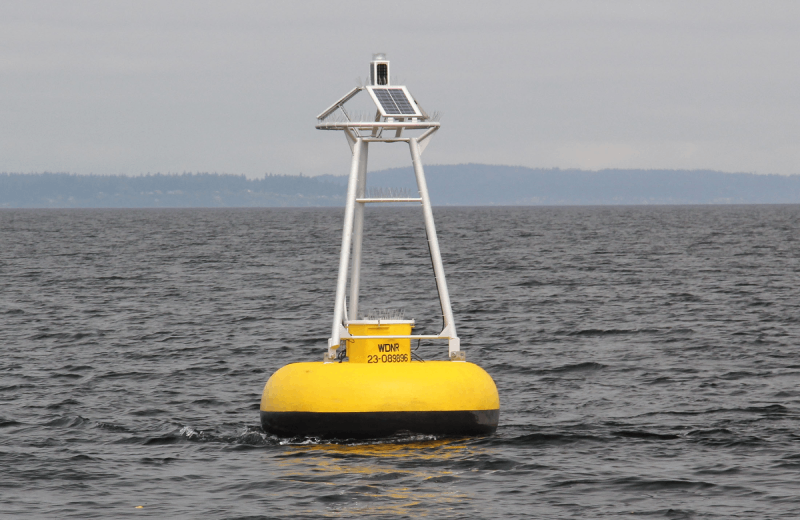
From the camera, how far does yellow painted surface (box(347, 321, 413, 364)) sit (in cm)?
1817

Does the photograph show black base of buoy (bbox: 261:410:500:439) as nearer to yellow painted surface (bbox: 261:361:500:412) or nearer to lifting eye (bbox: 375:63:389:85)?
yellow painted surface (bbox: 261:361:500:412)

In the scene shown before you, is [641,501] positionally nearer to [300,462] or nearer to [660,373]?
[300,462]

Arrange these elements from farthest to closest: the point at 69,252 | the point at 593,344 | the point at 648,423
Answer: the point at 69,252
the point at 593,344
the point at 648,423

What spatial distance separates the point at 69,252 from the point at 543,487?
68.5 metres

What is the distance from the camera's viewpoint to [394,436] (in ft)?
56.6

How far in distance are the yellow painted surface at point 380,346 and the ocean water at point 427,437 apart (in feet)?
5.14

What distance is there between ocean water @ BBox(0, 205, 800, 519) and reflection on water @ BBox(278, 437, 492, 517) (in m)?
0.05

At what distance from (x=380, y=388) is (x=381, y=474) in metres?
1.67

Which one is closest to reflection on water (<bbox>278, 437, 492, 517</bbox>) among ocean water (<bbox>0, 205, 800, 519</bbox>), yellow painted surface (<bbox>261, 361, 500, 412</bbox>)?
ocean water (<bbox>0, 205, 800, 519</bbox>)

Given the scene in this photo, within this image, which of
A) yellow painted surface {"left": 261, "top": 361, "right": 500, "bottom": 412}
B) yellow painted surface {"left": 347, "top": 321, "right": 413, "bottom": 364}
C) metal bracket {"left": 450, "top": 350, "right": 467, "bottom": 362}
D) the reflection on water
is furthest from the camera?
metal bracket {"left": 450, "top": 350, "right": 467, "bottom": 362}

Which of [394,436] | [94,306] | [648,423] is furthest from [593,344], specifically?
[94,306]

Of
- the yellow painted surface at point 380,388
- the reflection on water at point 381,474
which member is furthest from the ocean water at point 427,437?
the yellow painted surface at point 380,388

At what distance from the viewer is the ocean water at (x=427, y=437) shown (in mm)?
15055

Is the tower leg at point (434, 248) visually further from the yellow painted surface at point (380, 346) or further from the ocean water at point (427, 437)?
the ocean water at point (427, 437)
